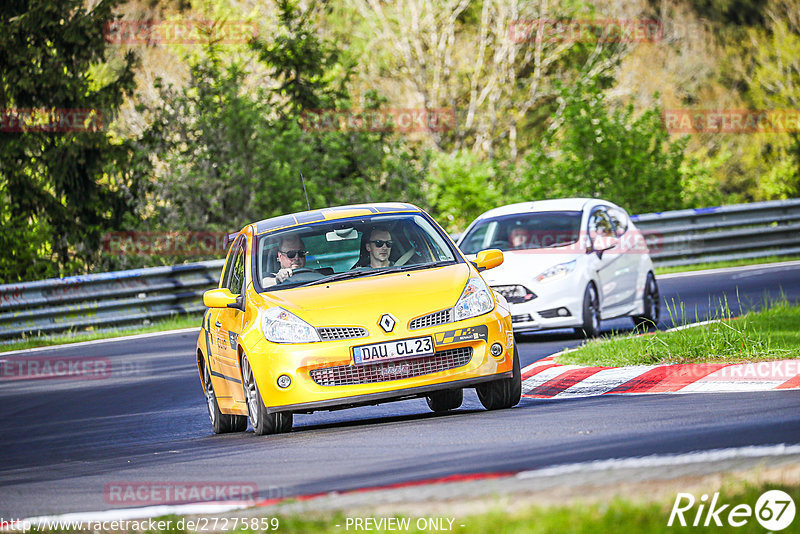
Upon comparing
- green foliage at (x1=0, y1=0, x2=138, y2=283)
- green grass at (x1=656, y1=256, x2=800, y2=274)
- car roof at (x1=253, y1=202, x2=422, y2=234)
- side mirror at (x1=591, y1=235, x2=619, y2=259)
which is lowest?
green grass at (x1=656, y1=256, x2=800, y2=274)

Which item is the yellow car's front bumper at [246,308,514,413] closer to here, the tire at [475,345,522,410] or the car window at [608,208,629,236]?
the tire at [475,345,522,410]

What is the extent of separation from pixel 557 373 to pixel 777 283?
954cm

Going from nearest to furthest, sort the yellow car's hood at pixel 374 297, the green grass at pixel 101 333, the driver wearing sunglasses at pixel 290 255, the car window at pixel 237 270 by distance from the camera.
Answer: the yellow car's hood at pixel 374 297 → the driver wearing sunglasses at pixel 290 255 → the car window at pixel 237 270 → the green grass at pixel 101 333

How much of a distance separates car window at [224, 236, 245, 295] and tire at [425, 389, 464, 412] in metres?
1.75

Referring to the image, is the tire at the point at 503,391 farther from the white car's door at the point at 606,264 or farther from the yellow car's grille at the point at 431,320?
the white car's door at the point at 606,264

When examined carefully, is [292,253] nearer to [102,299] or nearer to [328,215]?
[328,215]

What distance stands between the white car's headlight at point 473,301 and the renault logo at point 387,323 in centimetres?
47

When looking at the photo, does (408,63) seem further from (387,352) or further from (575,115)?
(387,352)

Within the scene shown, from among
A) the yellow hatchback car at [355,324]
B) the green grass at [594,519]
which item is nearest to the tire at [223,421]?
the yellow hatchback car at [355,324]

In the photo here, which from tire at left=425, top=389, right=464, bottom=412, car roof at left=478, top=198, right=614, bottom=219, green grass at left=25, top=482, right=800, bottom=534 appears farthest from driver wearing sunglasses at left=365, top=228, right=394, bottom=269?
car roof at left=478, top=198, right=614, bottom=219

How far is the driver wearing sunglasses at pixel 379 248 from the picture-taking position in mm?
10070

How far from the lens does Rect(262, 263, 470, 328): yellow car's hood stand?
904cm

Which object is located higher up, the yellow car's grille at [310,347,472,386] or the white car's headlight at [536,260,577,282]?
the yellow car's grille at [310,347,472,386]

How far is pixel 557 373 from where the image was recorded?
11.5 metres
